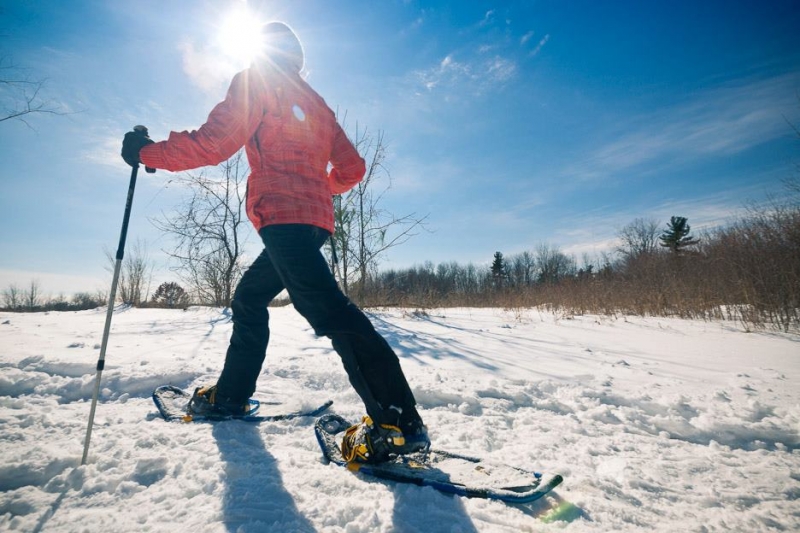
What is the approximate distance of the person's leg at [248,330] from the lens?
1893 millimetres

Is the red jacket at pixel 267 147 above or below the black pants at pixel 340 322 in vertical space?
above

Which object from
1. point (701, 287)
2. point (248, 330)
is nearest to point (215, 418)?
point (248, 330)

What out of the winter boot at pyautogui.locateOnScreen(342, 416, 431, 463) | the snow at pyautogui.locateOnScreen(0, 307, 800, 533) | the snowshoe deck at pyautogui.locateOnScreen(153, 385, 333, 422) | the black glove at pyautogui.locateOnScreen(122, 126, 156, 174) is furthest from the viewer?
the snowshoe deck at pyautogui.locateOnScreen(153, 385, 333, 422)

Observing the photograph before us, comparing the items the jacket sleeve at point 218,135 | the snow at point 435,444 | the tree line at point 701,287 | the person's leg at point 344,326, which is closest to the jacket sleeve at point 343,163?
the jacket sleeve at point 218,135

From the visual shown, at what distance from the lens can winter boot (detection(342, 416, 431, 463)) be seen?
1.32 meters

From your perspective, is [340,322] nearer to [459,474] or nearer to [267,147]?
[459,474]

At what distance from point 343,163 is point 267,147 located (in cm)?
45

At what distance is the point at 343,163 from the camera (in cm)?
188

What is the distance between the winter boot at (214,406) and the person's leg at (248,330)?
0.08 ft

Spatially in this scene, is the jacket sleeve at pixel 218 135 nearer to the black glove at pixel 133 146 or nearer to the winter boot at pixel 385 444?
the black glove at pixel 133 146

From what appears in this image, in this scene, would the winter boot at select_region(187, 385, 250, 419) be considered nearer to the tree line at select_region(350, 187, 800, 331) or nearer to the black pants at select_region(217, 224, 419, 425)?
the black pants at select_region(217, 224, 419, 425)

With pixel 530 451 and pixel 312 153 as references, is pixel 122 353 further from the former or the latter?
pixel 530 451

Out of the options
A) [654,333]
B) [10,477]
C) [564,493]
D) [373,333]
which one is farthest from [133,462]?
[654,333]

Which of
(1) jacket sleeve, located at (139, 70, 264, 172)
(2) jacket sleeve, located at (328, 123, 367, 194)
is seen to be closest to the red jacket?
(1) jacket sleeve, located at (139, 70, 264, 172)
